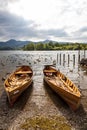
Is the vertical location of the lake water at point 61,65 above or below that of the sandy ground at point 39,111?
below

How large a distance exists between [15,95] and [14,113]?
2.58 m

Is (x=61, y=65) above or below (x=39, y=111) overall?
below

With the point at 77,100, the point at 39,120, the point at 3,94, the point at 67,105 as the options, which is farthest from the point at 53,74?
the point at 39,120

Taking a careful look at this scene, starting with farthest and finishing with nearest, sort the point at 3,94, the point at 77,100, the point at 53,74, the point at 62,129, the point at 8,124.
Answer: the point at 53,74, the point at 3,94, the point at 77,100, the point at 8,124, the point at 62,129

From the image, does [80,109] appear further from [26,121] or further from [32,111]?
[26,121]

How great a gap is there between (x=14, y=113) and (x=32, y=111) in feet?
5.12

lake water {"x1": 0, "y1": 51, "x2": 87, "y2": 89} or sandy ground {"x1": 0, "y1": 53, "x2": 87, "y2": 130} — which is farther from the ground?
sandy ground {"x1": 0, "y1": 53, "x2": 87, "y2": 130}

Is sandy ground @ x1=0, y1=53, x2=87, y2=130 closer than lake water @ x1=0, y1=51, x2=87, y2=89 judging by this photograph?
Yes

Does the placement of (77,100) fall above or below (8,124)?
above

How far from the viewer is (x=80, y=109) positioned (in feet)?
60.5

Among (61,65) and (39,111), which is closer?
(39,111)

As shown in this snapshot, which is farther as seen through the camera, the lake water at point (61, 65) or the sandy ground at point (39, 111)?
the lake water at point (61, 65)

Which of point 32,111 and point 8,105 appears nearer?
point 32,111

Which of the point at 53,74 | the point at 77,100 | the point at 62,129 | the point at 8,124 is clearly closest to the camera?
the point at 62,129
